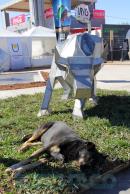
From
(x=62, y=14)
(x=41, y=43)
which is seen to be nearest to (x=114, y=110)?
(x=62, y=14)

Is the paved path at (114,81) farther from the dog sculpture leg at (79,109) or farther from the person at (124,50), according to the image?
the person at (124,50)

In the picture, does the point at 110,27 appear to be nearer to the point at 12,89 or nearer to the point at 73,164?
the point at 12,89

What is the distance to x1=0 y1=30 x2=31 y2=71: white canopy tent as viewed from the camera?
2686 cm

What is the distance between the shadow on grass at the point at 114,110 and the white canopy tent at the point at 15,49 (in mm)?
16612

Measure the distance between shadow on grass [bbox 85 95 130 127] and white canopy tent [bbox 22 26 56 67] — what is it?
60.3 ft

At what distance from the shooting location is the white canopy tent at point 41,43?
28.6 metres

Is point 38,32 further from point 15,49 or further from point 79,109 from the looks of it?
point 79,109

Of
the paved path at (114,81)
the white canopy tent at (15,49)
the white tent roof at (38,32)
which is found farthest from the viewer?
the white tent roof at (38,32)

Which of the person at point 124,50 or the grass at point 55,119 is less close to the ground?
the grass at point 55,119

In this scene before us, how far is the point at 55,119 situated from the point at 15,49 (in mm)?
19568

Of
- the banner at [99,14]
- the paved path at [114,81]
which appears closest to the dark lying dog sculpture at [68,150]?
the paved path at [114,81]

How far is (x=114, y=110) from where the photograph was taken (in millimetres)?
9078

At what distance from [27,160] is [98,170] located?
0.98m

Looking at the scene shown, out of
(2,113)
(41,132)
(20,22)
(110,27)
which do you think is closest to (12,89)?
(2,113)
